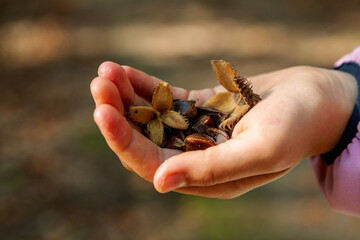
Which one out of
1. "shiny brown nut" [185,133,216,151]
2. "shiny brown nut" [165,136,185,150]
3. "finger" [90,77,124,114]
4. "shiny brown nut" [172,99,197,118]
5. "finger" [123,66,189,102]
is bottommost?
"shiny brown nut" [165,136,185,150]

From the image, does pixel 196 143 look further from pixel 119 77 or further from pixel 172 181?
pixel 119 77

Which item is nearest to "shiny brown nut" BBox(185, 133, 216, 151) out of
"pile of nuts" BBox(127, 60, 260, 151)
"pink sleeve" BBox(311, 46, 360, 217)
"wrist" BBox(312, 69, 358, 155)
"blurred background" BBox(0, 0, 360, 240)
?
"pile of nuts" BBox(127, 60, 260, 151)

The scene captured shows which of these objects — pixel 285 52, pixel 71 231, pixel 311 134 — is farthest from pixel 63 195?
pixel 285 52

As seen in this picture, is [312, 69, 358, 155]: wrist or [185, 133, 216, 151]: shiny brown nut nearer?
[185, 133, 216, 151]: shiny brown nut

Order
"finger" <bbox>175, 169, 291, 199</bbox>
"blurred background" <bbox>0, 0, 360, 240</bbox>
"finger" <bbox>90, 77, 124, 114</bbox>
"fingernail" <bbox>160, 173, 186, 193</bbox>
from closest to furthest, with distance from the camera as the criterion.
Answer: "fingernail" <bbox>160, 173, 186, 193</bbox> < "finger" <bbox>90, 77, 124, 114</bbox> < "finger" <bbox>175, 169, 291, 199</bbox> < "blurred background" <bbox>0, 0, 360, 240</bbox>

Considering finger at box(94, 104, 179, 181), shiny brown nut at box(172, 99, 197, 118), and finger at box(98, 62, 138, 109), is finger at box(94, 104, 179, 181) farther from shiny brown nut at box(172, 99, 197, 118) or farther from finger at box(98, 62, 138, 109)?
A: shiny brown nut at box(172, 99, 197, 118)

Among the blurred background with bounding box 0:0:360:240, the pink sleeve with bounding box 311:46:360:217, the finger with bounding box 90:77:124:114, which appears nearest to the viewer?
the finger with bounding box 90:77:124:114

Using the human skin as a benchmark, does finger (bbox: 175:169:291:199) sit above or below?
below
